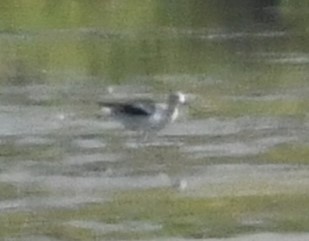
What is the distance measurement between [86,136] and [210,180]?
51.6 inches

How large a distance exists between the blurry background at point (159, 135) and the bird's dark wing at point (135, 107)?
151 mm

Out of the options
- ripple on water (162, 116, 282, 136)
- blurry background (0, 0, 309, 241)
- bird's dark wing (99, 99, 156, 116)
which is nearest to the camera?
blurry background (0, 0, 309, 241)

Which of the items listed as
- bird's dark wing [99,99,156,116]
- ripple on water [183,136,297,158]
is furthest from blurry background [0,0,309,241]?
bird's dark wing [99,99,156,116]

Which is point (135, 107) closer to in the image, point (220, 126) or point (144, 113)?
point (144, 113)

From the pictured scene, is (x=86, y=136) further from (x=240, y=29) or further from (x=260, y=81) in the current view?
(x=240, y=29)

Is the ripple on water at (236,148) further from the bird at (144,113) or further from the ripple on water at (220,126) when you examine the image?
the bird at (144,113)

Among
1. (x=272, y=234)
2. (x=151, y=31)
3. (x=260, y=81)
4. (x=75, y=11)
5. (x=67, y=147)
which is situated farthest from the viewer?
(x=75, y=11)

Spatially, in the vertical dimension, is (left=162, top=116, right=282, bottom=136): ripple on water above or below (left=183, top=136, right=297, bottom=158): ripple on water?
below

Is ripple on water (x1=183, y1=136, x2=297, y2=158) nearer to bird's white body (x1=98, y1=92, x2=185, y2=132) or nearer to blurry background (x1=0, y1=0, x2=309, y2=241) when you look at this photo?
blurry background (x1=0, y1=0, x2=309, y2=241)

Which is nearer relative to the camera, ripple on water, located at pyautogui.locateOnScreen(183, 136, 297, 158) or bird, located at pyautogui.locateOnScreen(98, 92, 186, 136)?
ripple on water, located at pyautogui.locateOnScreen(183, 136, 297, 158)

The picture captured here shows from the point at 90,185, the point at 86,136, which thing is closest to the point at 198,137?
the point at 86,136

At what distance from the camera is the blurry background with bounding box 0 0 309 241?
7312 mm

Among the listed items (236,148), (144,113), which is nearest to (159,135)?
(144,113)

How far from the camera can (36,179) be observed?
8.05 meters
